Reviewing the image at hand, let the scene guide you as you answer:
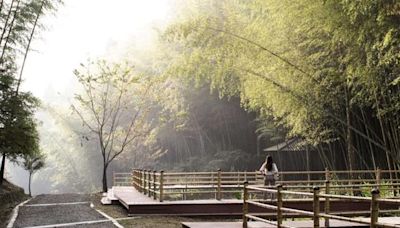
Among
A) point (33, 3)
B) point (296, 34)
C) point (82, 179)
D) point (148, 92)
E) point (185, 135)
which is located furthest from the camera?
point (82, 179)

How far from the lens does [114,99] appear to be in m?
26.9

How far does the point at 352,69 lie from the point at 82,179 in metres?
33.6

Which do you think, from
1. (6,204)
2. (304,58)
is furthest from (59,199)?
(304,58)

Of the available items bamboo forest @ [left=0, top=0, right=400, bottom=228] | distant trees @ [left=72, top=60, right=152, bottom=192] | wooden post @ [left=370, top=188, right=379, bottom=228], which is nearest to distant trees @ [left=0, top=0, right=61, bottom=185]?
bamboo forest @ [left=0, top=0, right=400, bottom=228]

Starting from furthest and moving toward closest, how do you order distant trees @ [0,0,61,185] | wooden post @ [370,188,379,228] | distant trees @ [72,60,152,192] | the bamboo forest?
distant trees @ [72,60,152,192] → distant trees @ [0,0,61,185] → the bamboo forest → wooden post @ [370,188,379,228]

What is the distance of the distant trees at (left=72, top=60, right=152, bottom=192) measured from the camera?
2042 cm

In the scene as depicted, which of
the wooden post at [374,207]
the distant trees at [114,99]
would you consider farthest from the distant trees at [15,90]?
the wooden post at [374,207]

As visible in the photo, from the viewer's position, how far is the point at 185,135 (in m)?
29.4

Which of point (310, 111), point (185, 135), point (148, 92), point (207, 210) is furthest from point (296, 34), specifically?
point (185, 135)

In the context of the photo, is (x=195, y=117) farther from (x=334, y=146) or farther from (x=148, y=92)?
(x=334, y=146)

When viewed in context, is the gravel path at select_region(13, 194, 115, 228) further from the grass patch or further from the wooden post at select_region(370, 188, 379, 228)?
the wooden post at select_region(370, 188, 379, 228)

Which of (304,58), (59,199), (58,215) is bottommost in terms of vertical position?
(59,199)

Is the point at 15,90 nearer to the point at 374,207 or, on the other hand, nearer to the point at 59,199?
the point at 59,199

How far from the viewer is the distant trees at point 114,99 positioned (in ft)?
67.0
